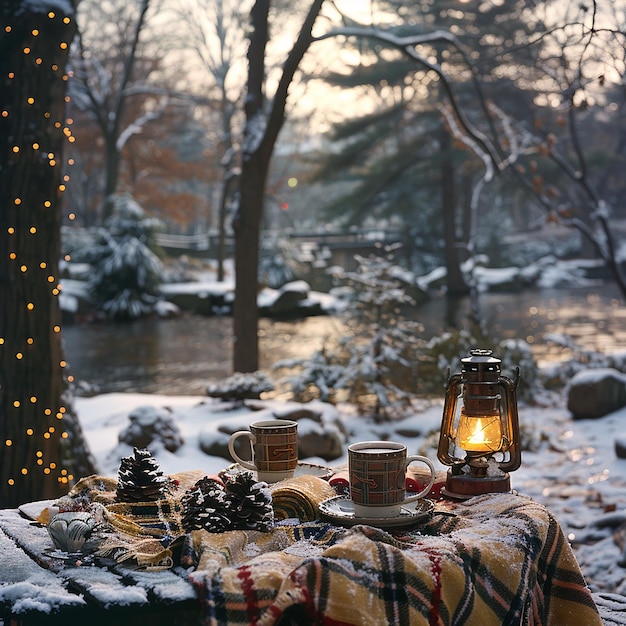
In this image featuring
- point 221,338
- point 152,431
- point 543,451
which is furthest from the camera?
point 221,338

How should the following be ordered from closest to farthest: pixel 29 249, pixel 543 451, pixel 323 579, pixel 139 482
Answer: pixel 323 579 → pixel 139 482 → pixel 29 249 → pixel 543 451

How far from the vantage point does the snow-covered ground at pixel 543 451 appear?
16.5ft

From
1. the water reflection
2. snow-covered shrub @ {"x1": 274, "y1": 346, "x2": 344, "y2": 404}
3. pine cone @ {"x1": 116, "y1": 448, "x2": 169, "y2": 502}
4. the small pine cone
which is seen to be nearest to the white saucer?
the small pine cone

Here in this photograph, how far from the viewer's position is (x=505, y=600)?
1724 millimetres

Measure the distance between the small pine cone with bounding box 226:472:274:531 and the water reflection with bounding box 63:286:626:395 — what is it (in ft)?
23.0

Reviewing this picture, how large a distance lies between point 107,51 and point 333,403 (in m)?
21.1

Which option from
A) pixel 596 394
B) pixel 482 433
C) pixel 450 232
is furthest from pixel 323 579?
pixel 450 232

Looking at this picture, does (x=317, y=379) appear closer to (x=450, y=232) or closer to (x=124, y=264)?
(x=124, y=264)

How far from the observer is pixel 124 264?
68.7 feet

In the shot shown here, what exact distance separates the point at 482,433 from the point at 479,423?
0.09 ft

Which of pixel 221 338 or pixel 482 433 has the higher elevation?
pixel 482 433

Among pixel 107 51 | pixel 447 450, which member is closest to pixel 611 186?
pixel 107 51

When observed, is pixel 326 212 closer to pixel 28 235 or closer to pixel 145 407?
pixel 145 407

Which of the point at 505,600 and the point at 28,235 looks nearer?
the point at 505,600
